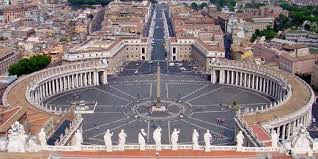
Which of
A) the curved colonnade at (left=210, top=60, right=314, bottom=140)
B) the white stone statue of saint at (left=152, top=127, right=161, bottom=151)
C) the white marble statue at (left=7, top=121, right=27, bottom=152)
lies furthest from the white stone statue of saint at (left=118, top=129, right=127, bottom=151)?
the curved colonnade at (left=210, top=60, right=314, bottom=140)

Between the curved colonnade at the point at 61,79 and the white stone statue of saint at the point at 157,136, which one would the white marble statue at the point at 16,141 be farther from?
the curved colonnade at the point at 61,79

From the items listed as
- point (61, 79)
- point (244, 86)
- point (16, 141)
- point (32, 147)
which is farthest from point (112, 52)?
point (16, 141)

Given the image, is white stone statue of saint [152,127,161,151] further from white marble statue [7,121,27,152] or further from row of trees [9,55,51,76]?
row of trees [9,55,51,76]

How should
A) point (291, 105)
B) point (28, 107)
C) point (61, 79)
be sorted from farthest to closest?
point (61, 79) < point (291, 105) < point (28, 107)

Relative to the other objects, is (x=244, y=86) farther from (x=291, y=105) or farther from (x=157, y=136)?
(x=157, y=136)

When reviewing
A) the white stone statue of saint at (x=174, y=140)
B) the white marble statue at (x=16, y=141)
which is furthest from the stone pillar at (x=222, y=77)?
the white marble statue at (x=16, y=141)

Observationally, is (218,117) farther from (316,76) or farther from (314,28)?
(314,28)

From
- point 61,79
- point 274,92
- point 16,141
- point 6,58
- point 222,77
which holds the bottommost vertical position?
point 274,92
